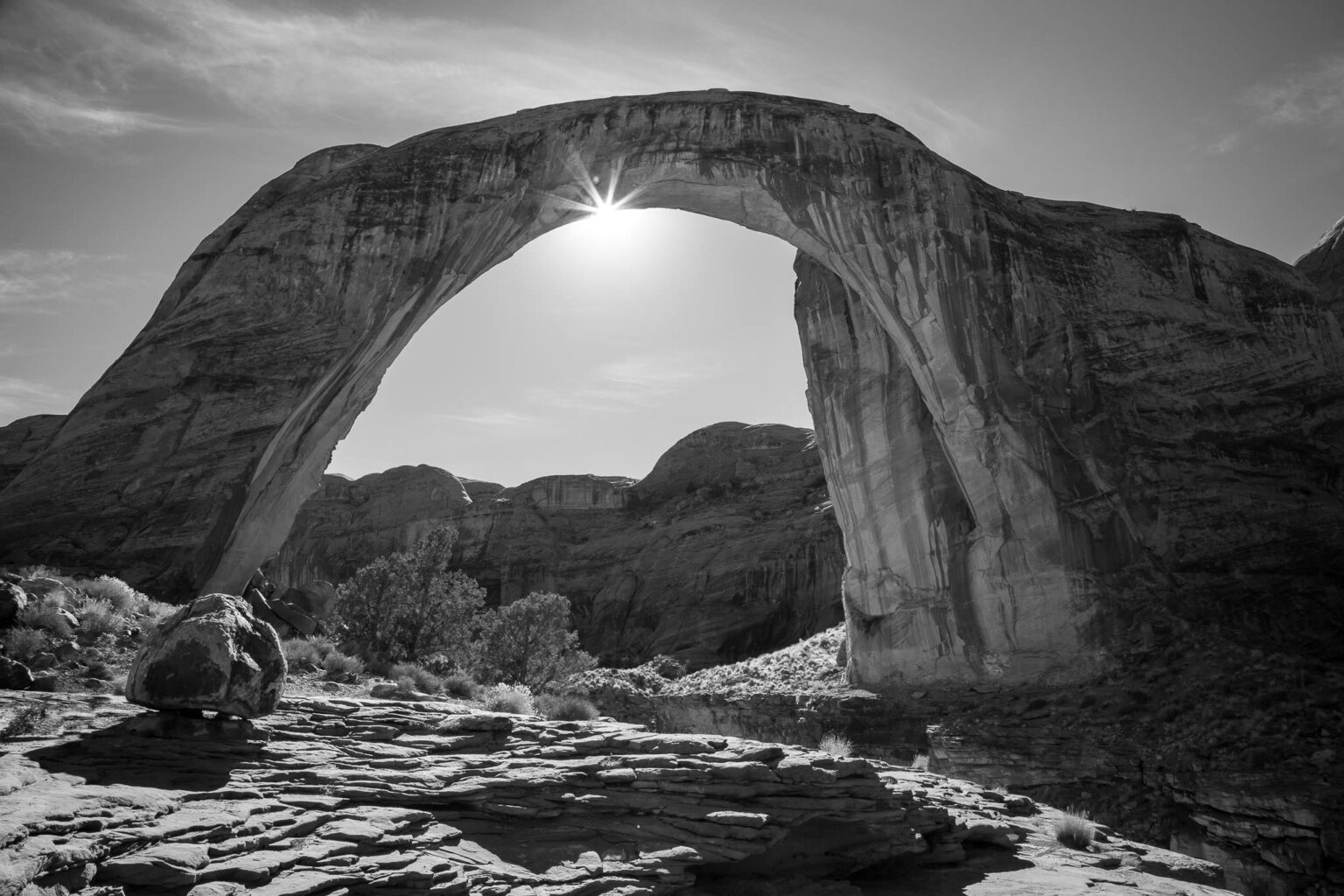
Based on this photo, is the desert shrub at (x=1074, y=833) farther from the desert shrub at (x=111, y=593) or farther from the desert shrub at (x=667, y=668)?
the desert shrub at (x=667, y=668)

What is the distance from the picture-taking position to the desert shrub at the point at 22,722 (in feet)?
23.6

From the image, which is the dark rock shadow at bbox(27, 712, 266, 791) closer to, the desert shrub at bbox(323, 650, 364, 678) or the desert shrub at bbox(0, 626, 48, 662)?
the desert shrub at bbox(0, 626, 48, 662)

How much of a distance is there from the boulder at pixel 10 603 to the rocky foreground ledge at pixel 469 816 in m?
2.73

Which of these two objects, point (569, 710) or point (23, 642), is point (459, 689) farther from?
point (23, 642)

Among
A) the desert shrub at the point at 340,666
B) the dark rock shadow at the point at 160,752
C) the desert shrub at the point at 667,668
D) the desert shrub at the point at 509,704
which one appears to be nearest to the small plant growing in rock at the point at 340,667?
the desert shrub at the point at 340,666

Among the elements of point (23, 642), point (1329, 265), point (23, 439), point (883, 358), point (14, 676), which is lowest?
point (14, 676)

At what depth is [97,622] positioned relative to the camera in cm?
1121

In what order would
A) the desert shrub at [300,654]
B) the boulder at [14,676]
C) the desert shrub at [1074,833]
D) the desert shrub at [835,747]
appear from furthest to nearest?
the desert shrub at [300,654], the desert shrub at [835,747], the desert shrub at [1074,833], the boulder at [14,676]

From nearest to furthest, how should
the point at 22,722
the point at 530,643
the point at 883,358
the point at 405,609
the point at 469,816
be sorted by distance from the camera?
the point at 22,722 < the point at 469,816 < the point at 405,609 < the point at 883,358 < the point at 530,643

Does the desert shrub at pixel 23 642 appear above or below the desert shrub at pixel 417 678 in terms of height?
above

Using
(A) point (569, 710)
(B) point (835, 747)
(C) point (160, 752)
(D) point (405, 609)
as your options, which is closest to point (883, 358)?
(B) point (835, 747)

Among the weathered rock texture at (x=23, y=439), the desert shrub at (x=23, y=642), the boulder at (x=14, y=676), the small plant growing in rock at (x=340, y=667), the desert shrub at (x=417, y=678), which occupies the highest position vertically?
the weathered rock texture at (x=23, y=439)

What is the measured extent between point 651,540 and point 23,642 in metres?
43.6

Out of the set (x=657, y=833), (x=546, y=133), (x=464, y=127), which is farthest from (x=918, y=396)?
(x=657, y=833)
